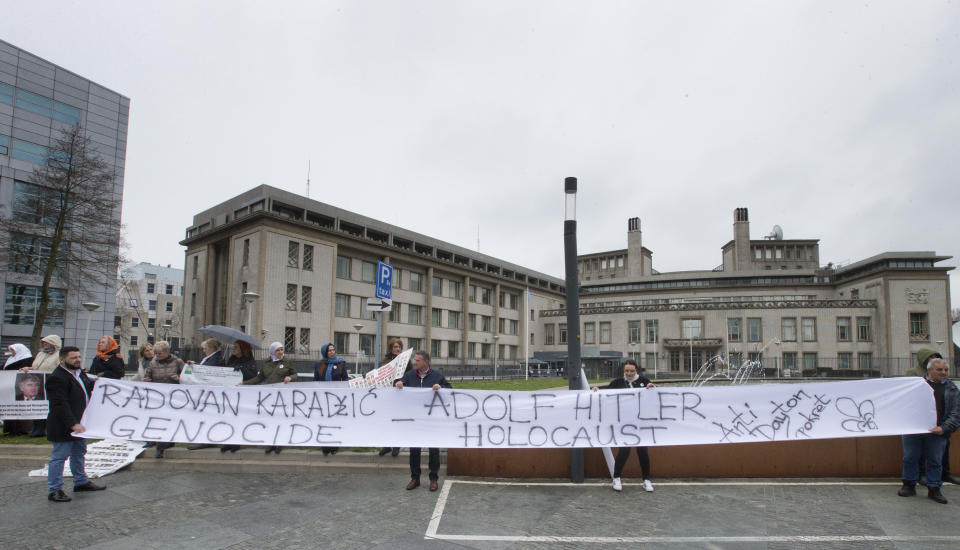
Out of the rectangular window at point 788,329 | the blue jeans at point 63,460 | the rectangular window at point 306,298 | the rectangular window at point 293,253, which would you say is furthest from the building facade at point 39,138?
the rectangular window at point 788,329

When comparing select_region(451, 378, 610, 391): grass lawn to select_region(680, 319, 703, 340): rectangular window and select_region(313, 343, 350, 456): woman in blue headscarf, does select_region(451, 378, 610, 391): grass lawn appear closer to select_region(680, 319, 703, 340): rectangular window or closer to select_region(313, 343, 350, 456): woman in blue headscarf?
select_region(313, 343, 350, 456): woman in blue headscarf

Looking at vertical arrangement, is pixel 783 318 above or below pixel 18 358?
above

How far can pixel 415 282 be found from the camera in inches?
2288

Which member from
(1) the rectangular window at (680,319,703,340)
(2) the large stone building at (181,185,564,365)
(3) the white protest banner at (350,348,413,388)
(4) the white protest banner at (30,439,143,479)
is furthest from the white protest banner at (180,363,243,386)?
(1) the rectangular window at (680,319,703,340)

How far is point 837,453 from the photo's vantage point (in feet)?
26.6

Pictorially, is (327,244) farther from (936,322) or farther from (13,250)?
Result: (936,322)

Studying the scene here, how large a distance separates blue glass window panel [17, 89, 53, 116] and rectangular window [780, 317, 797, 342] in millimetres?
78034

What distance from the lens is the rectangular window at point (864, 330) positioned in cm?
6388

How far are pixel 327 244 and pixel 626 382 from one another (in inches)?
1671

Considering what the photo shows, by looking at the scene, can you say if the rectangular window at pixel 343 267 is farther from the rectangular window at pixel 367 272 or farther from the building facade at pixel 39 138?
the building facade at pixel 39 138

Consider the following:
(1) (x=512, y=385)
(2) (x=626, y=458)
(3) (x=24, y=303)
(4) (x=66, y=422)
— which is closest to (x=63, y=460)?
(4) (x=66, y=422)

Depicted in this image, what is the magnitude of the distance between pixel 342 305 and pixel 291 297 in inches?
227

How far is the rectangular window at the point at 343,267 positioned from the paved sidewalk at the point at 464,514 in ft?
139

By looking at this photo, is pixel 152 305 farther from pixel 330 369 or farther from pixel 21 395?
pixel 330 369
